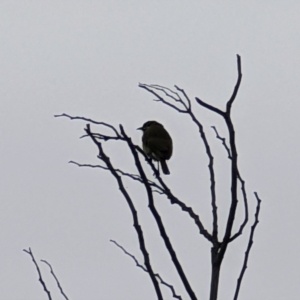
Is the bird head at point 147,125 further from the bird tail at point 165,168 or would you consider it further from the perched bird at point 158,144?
the bird tail at point 165,168

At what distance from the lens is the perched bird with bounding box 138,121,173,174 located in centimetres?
844

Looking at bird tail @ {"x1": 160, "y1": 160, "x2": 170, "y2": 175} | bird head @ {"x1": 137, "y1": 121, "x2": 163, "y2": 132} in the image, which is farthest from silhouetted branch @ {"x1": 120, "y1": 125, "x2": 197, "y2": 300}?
bird head @ {"x1": 137, "y1": 121, "x2": 163, "y2": 132}

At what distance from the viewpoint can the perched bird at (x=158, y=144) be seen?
27.7ft

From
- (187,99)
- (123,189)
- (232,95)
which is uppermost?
(187,99)

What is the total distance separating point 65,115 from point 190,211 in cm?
75

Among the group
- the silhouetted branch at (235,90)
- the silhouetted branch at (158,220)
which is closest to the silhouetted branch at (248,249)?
the silhouetted branch at (158,220)

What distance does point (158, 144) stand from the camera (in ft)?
28.4

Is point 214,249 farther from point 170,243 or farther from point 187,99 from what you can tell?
point 187,99

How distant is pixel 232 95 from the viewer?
2717mm

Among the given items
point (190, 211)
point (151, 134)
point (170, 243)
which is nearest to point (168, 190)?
point (190, 211)

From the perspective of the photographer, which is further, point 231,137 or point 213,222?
point 213,222

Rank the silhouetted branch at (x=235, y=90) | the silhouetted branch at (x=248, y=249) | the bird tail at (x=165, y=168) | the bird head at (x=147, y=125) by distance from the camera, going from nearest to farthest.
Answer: the silhouetted branch at (x=235, y=90) → the silhouetted branch at (x=248, y=249) → the bird tail at (x=165, y=168) → the bird head at (x=147, y=125)

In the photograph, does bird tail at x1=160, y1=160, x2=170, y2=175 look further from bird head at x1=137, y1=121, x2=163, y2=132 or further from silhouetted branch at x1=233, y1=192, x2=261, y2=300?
silhouetted branch at x1=233, y1=192, x2=261, y2=300

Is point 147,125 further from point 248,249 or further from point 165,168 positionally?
point 248,249
